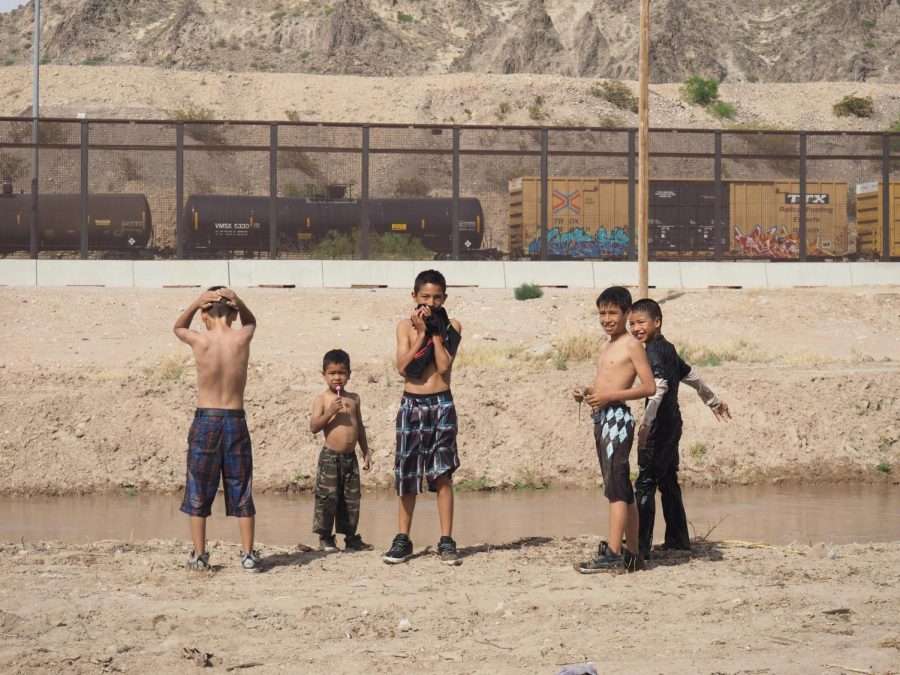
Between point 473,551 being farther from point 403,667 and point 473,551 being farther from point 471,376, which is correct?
point 471,376

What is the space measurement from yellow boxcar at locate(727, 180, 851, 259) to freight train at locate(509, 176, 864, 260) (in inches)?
1.0

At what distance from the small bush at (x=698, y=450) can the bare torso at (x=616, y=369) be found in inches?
348

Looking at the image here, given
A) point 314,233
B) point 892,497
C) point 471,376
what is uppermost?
point 314,233

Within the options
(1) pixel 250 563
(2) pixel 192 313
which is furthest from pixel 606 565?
(2) pixel 192 313

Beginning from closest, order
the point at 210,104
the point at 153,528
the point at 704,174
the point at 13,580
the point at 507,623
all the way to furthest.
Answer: the point at 507,623
the point at 13,580
the point at 153,528
the point at 704,174
the point at 210,104

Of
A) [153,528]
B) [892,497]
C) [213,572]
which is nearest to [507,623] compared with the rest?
[213,572]

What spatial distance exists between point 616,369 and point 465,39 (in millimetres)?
84669

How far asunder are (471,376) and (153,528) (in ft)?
21.1

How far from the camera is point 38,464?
15969 mm

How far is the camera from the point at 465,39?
297ft

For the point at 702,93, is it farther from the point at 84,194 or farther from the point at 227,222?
the point at 84,194

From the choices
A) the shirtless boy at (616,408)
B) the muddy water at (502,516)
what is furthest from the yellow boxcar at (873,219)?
the shirtless boy at (616,408)

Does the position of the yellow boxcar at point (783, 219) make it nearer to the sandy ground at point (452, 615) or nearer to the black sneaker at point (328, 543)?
the black sneaker at point (328, 543)

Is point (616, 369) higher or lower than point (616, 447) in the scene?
higher
